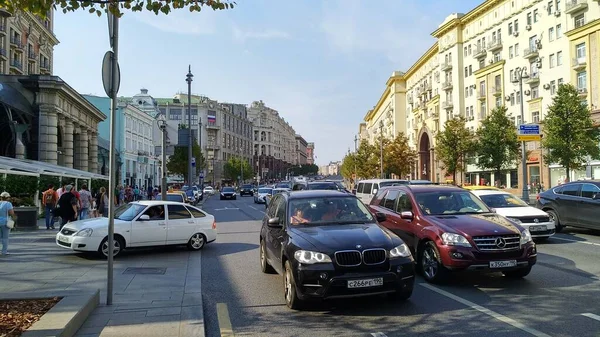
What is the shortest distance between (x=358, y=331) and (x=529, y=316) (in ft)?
7.47

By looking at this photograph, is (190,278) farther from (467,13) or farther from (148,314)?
(467,13)

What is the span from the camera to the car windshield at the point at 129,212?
12266 millimetres

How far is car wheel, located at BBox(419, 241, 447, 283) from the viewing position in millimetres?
Result: 8000

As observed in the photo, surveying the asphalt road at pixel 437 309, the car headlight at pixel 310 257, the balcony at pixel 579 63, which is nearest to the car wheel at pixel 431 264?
the asphalt road at pixel 437 309

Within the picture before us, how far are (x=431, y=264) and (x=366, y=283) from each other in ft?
8.53

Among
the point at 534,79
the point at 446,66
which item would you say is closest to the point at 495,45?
the point at 534,79

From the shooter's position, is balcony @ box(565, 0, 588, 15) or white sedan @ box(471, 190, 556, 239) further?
balcony @ box(565, 0, 588, 15)

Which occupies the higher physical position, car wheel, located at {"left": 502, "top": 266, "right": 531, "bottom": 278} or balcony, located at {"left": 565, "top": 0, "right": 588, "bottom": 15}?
balcony, located at {"left": 565, "top": 0, "right": 588, "bottom": 15}

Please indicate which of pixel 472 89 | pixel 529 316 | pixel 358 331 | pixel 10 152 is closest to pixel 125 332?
pixel 358 331

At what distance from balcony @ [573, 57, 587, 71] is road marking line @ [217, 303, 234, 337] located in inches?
1760

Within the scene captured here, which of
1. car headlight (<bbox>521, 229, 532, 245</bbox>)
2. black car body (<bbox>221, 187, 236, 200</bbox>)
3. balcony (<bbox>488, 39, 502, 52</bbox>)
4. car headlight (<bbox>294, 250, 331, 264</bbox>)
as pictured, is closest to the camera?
car headlight (<bbox>294, 250, 331, 264</bbox>)

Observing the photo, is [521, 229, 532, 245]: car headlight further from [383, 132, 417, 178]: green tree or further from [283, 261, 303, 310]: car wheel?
[383, 132, 417, 178]: green tree

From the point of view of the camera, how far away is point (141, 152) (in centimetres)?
6962

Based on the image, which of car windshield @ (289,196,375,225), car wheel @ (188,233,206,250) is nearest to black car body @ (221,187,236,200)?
car wheel @ (188,233,206,250)
